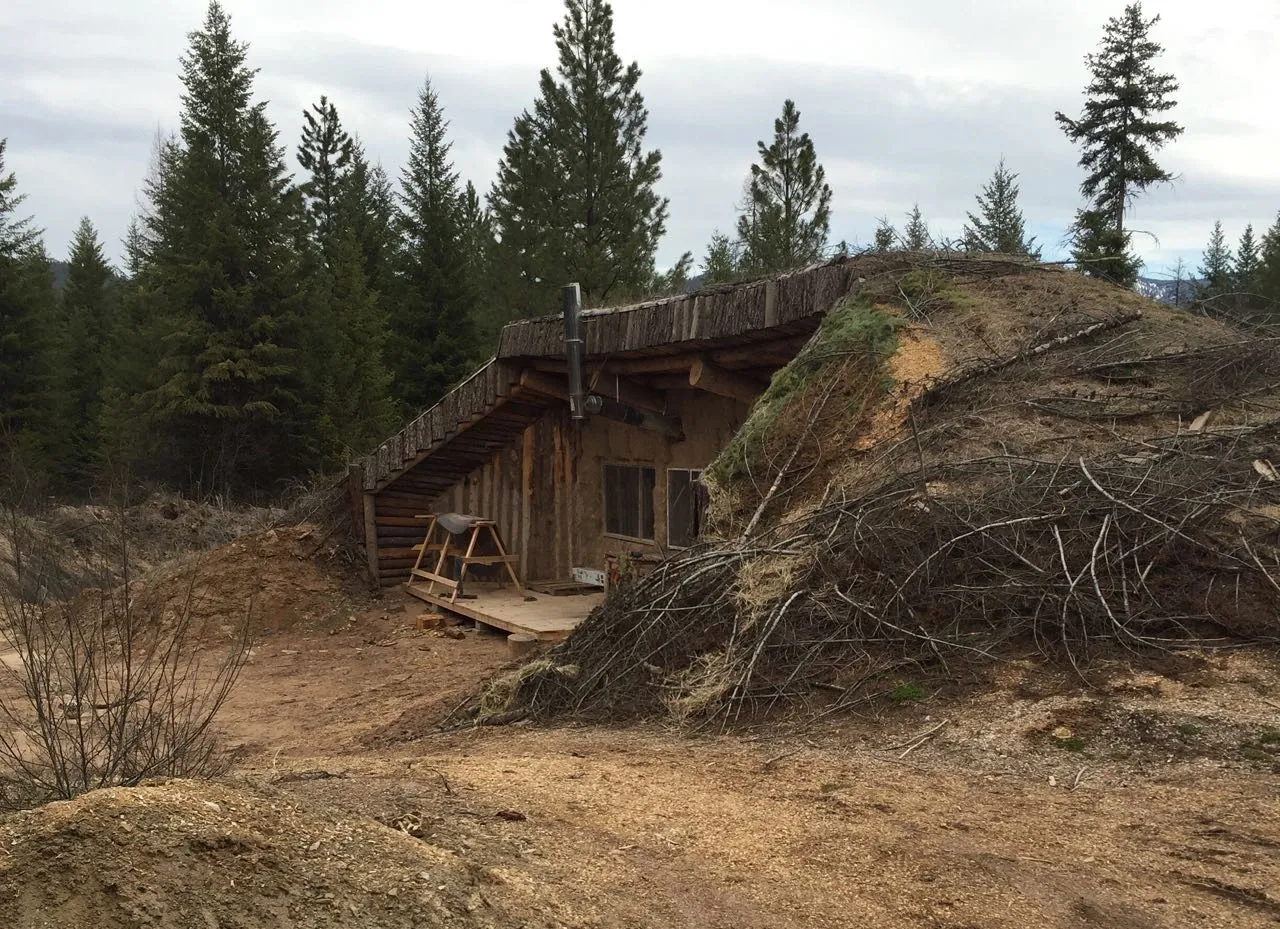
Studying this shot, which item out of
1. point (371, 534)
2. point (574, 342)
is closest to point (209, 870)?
point (574, 342)

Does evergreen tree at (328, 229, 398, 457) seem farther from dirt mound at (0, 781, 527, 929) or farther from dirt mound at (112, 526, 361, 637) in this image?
dirt mound at (0, 781, 527, 929)

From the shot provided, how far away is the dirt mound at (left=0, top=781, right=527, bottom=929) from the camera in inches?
99.3

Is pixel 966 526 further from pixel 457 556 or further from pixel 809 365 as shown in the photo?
pixel 457 556

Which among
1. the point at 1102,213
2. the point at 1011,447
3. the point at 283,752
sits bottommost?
the point at 283,752

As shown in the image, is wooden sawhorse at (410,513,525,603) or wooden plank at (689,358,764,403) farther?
wooden sawhorse at (410,513,525,603)

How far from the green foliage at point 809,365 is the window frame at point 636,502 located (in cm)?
432

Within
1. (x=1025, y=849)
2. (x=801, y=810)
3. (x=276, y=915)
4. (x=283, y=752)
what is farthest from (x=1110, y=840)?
(x=283, y=752)

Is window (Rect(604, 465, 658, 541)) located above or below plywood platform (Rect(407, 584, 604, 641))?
above

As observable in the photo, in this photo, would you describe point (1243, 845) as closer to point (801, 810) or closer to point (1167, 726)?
point (1167, 726)

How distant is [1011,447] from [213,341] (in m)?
22.2

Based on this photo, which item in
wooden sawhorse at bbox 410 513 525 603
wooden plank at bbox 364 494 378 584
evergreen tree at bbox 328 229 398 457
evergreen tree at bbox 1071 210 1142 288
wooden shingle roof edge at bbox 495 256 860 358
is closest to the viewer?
wooden shingle roof edge at bbox 495 256 860 358

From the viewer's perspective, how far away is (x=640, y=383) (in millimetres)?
12359

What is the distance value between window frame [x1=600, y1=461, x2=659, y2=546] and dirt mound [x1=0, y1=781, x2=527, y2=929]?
9.74 metres

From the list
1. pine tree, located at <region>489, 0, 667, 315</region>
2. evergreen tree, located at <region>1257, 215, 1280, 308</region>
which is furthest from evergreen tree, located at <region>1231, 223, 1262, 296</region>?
pine tree, located at <region>489, 0, 667, 315</region>
